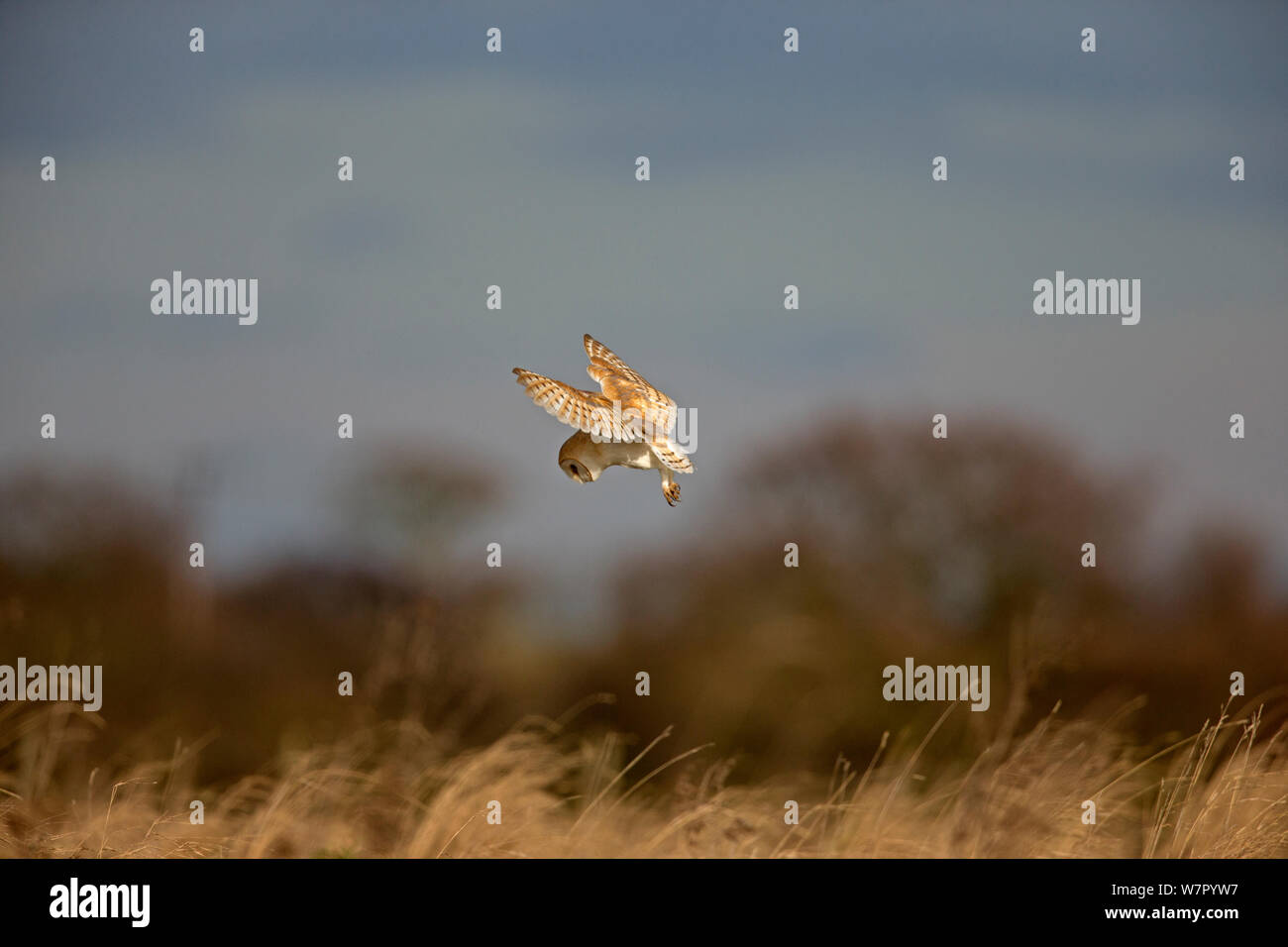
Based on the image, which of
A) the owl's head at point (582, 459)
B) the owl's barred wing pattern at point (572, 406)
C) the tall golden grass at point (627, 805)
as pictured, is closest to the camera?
the owl's barred wing pattern at point (572, 406)

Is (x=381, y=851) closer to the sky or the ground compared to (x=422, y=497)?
closer to the ground

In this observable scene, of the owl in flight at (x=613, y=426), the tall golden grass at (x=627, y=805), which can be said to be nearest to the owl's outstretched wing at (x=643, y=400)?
the owl in flight at (x=613, y=426)

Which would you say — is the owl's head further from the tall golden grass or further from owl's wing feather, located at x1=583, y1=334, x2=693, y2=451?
the tall golden grass

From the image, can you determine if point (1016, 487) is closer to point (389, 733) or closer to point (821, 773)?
point (821, 773)

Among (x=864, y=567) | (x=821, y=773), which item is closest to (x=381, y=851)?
(x=821, y=773)

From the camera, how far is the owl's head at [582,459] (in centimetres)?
529

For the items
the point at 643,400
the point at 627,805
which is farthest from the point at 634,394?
the point at 627,805

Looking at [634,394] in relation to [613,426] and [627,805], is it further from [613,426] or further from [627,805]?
[627,805]

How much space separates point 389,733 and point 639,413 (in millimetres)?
3116

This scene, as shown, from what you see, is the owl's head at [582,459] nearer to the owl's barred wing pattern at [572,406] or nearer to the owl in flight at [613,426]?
the owl in flight at [613,426]

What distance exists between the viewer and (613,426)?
506 cm

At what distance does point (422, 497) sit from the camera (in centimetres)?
983

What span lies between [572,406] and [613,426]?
19cm

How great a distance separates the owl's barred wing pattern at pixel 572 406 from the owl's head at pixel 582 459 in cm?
23
